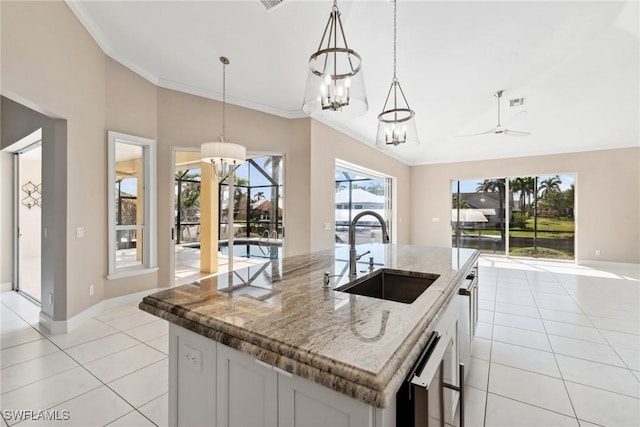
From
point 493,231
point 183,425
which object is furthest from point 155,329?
point 493,231

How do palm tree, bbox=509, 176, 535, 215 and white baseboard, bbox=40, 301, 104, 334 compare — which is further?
palm tree, bbox=509, 176, 535, 215

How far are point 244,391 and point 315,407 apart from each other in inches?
11.9

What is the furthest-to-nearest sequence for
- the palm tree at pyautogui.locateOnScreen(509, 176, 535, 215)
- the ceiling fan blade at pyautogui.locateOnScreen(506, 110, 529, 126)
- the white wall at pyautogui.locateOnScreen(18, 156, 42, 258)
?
the palm tree at pyautogui.locateOnScreen(509, 176, 535, 215)
the ceiling fan blade at pyautogui.locateOnScreen(506, 110, 529, 126)
the white wall at pyautogui.locateOnScreen(18, 156, 42, 258)

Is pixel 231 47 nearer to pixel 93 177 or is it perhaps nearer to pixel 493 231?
pixel 93 177

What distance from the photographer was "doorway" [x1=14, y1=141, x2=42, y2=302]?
4436 mm

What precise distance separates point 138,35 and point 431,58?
3605mm

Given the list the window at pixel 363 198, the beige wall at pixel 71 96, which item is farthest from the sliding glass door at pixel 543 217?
the beige wall at pixel 71 96

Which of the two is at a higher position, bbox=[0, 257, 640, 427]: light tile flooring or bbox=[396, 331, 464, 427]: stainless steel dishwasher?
bbox=[396, 331, 464, 427]: stainless steel dishwasher

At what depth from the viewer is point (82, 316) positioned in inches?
126

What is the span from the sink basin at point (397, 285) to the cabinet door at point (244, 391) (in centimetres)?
90

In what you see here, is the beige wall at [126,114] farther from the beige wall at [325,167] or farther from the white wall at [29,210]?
the beige wall at [325,167]

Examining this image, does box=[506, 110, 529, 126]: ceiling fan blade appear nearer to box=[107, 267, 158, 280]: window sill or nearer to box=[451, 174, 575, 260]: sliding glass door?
box=[451, 174, 575, 260]: sliding glass door

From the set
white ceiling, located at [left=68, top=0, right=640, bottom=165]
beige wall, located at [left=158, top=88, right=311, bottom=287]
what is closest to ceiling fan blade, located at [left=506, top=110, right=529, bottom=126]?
white ceiling, located at [left=68, top=0, right=640, bottom=165]

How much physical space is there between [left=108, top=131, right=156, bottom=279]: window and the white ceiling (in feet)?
3.39
